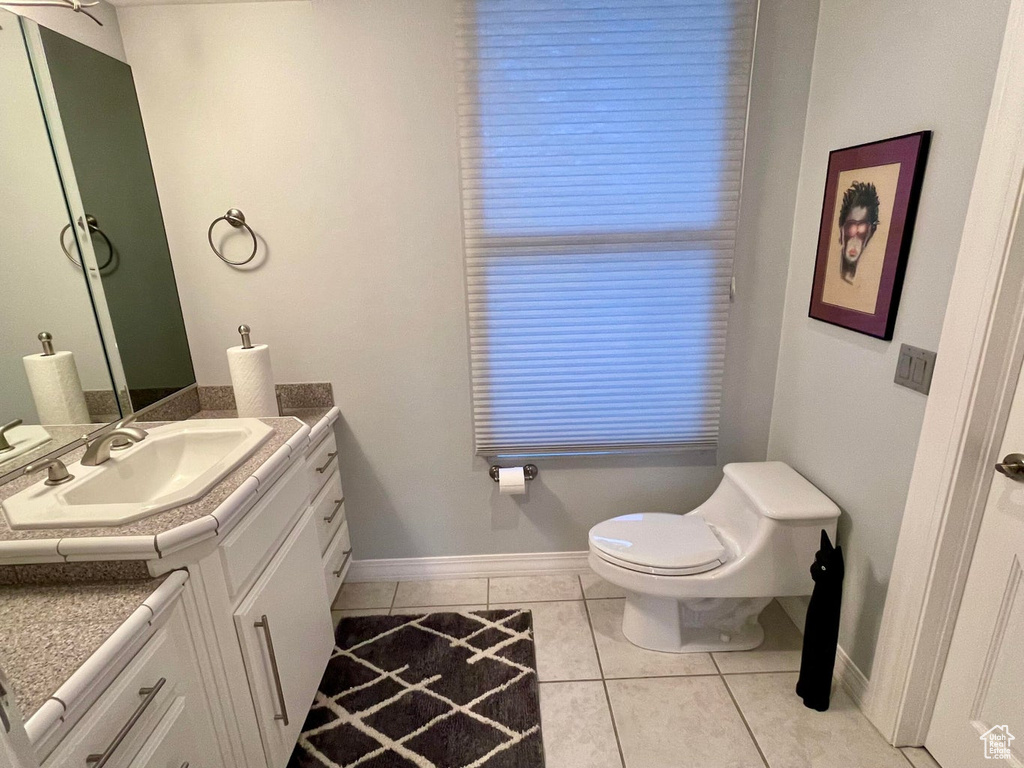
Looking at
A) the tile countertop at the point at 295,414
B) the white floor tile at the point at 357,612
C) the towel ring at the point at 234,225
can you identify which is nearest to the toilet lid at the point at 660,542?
the white floor tile at the point at 357,612

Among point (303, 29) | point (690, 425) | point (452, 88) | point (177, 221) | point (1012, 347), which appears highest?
point (303, 29)

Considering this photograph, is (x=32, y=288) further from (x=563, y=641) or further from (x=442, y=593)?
(x=563, y=641)

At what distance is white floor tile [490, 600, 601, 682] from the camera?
74.2 inches

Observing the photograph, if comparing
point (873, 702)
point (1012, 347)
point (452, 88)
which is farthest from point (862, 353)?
point (452, 88)

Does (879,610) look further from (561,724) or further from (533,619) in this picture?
(533,619)

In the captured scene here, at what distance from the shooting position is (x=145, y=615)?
0.96 meters

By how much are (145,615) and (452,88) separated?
1.81 metres

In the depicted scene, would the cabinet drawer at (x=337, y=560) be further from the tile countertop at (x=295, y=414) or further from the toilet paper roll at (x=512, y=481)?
the toilet paper roll at (x=512, y=481)

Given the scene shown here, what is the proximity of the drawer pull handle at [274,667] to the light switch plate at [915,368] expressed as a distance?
6.01 ft

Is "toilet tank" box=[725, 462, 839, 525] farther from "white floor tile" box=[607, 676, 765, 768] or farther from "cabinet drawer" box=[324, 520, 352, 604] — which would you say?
"cabinet drawer" box=[324, 520, 352, 604]

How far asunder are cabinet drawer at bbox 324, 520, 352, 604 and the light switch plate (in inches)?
79.4

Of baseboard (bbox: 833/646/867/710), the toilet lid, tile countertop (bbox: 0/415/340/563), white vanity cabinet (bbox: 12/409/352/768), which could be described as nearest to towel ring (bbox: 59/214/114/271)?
tile countertop (bbox: 0/415/340/563)

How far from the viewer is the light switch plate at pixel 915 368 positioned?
54.5 inches

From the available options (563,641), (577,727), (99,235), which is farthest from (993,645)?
(99,235)
